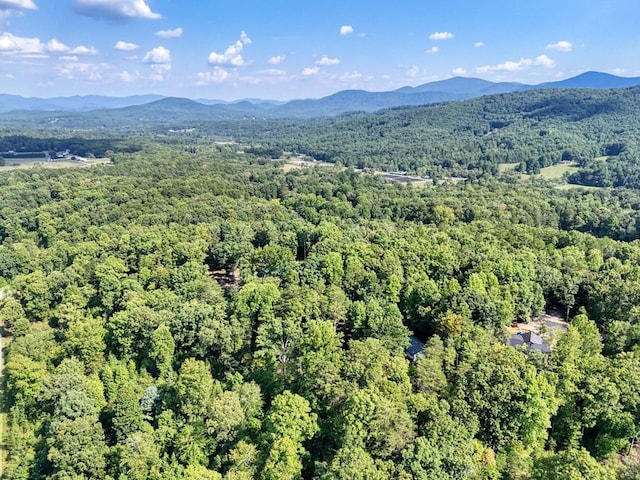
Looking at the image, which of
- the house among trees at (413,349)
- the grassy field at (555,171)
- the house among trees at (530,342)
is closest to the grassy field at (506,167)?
the grassy field at (555,171)

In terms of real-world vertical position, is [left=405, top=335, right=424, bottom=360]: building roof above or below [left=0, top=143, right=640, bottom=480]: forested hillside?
below

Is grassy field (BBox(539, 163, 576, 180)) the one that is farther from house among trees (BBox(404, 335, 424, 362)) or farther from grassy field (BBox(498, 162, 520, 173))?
house among trees (BBox(404, 335, 424, 362))

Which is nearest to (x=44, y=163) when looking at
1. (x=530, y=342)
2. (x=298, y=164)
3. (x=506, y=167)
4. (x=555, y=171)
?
(x=298, y=164)

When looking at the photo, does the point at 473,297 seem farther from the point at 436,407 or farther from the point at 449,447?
the point at 449,447

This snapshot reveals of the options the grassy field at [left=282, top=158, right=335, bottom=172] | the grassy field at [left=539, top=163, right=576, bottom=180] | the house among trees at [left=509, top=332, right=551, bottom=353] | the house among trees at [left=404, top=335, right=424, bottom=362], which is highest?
the grassy field at [left=282, top=158, right=335, bottom=172]

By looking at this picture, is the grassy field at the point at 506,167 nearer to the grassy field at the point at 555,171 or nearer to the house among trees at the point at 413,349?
the grassy field at the point at 555,171

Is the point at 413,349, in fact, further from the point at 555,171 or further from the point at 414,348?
the point at 555,171

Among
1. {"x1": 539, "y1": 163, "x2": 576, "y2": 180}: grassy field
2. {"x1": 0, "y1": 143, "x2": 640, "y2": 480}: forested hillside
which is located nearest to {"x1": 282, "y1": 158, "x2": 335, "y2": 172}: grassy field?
{"x1": 539, "y1": 163, "x2": 576, "y2": 180}: grassy field
